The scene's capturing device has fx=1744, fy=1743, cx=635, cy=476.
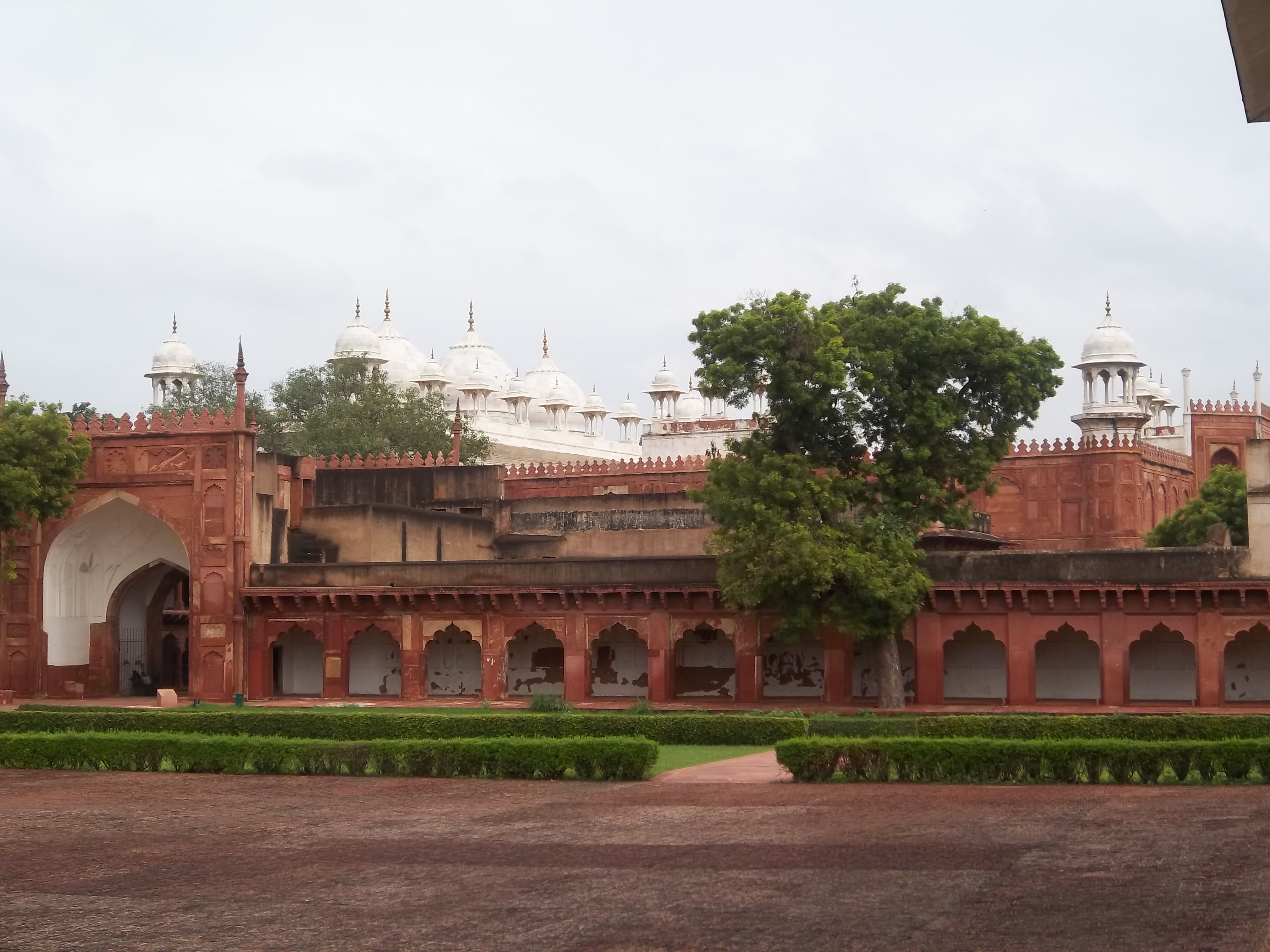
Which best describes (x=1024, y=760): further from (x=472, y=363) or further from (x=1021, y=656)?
(x=472, y=363)

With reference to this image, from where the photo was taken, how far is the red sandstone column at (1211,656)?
2698 centimetres

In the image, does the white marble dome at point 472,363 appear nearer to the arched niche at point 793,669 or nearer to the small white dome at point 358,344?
the small white dome at point 358,344

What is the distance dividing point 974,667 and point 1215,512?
30.8 ft

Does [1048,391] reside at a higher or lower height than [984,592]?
higher

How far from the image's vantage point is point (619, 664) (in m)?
31.3

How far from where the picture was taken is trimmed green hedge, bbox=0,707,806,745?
833 inches

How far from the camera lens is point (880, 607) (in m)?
26.6

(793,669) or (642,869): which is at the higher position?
(793,669)

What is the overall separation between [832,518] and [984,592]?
114 inches

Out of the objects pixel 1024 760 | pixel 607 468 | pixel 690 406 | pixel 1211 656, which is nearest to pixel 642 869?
pixel 1024 760

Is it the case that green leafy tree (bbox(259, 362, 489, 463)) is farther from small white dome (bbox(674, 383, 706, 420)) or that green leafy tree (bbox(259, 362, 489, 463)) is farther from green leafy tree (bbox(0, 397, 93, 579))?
small white dome (bbox(674, 383, 706, 420))

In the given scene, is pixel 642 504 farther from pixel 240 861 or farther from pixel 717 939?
pixel 717 939

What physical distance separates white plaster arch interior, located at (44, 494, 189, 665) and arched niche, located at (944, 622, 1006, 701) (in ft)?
46.1

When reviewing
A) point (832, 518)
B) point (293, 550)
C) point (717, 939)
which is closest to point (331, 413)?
point (293, 550)
